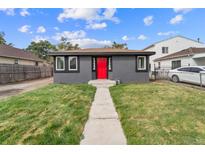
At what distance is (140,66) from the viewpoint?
13.8 metres

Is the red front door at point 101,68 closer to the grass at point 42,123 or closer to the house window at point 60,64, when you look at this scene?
the house window at point 60,64

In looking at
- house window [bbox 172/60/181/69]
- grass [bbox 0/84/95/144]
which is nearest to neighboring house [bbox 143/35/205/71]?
house window [bbox 172/60/181/69]

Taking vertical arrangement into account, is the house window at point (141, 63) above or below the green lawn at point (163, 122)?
above

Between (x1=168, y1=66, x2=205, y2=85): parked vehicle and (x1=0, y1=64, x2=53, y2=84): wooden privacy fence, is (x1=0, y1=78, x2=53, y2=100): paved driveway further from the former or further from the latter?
(x1=168, y1=66, x2=205, y2=85): parked vehicle

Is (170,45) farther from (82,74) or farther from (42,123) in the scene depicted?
(42,123)

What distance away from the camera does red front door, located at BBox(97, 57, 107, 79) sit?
1386cm

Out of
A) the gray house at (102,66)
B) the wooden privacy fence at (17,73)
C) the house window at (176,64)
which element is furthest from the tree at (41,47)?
the gray house at (102,66)

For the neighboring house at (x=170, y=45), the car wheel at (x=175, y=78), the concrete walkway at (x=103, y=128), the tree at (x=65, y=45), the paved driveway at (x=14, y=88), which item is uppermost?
the tree at (x=65, y=45)

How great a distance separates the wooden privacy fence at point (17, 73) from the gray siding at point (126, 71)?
10246 millimetres

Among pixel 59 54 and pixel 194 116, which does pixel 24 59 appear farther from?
pixel 194 116

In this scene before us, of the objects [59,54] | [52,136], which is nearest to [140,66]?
[59,54]

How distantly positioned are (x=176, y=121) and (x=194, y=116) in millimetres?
837

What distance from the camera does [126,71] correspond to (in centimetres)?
1366

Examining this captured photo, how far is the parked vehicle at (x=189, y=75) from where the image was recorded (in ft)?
38.3
